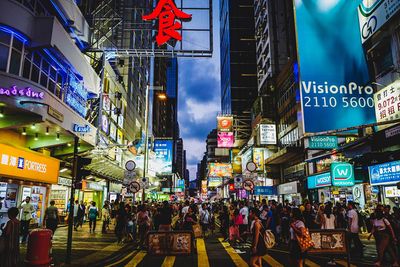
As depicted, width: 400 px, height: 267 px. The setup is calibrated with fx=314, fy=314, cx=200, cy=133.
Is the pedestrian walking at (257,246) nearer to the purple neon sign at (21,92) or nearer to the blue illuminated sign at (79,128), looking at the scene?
the purple neon sign at (21,92)

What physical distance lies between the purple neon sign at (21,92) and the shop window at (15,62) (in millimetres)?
1226

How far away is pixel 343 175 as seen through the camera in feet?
55.3

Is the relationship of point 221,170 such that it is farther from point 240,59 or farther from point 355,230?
point 355,230

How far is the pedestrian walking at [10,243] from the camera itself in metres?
6.77

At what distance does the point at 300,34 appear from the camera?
783 cm

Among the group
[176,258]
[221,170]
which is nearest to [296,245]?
[176,258]

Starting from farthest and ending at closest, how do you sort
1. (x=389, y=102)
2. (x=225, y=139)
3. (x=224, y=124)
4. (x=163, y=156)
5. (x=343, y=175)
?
1. (x=163, y=156)
2. (x=225, y=139)
3. (x=224, y=124)
4. (x=343, y=175)
5. (x=389, y=102)

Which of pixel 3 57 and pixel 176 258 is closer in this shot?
pixel 176 258

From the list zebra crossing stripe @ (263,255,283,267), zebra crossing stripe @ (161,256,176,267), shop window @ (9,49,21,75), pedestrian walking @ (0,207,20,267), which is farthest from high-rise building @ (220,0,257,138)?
pedestrian walking @ (0,207,20,267)

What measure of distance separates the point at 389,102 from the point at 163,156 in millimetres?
52667

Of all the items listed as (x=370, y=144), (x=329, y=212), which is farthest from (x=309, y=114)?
(x=370, y=144)

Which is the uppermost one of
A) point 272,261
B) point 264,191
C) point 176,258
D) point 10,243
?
point 264,191

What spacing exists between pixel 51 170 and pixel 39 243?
13.5 m

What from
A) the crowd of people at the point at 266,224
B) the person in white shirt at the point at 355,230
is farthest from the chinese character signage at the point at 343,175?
the person in white shirt at the point at 355,230
